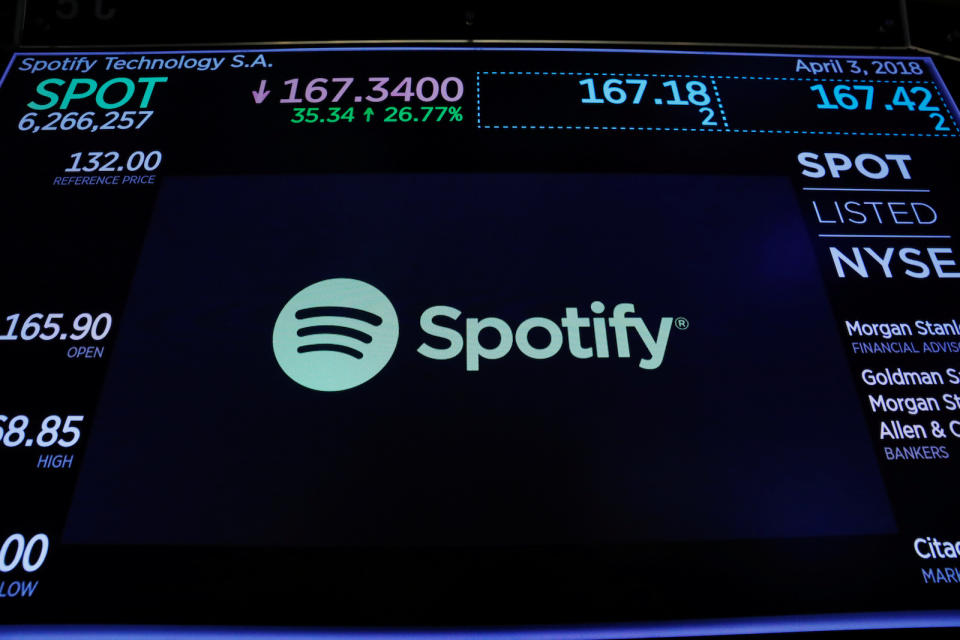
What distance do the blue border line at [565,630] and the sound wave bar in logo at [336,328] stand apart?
0.66 m

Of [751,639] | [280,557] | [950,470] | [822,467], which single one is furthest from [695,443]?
[280,557]

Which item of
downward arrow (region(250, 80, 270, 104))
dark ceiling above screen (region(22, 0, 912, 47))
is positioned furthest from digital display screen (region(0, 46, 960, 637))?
dark ceiling above screen (region(22, 0, 912, 47))

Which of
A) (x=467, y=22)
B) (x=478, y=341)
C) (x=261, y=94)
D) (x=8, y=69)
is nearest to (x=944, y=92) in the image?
(x=467, y=22)

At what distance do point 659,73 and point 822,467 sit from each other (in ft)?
4.48

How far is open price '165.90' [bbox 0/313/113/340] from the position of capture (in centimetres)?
157

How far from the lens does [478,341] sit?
1.56 m

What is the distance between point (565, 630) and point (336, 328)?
3.02 feet

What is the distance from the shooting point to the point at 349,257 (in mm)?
1668

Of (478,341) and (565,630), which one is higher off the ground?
(478,341)

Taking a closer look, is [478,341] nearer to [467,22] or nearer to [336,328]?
[336,328]

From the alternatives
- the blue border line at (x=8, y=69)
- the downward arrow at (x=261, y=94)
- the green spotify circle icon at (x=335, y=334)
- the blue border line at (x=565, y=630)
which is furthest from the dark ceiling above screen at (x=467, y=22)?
the blue border line at (x=565, y=630)

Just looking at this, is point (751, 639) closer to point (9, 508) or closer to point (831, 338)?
point (831, 338)

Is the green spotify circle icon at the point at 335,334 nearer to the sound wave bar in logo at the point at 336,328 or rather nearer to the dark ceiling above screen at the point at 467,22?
the sound wave bar in logo at the point at 336,328

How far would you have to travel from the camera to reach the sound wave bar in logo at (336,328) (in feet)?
5.08
